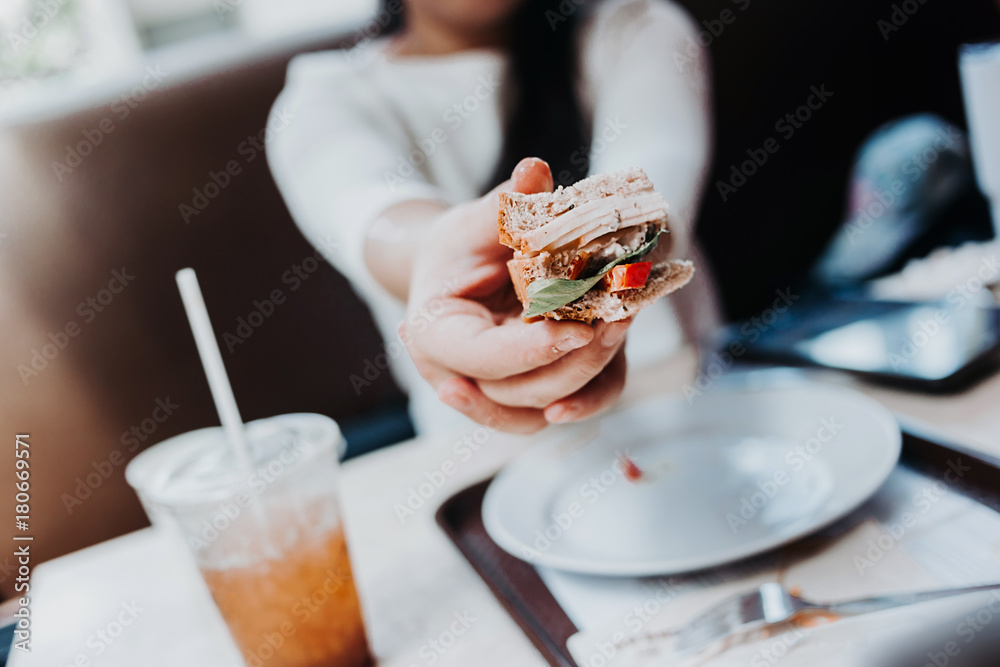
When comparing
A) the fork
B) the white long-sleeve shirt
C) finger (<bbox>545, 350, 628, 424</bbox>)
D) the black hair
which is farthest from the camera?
the black hair

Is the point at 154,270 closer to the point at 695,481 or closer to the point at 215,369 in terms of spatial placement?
the point at 215,369

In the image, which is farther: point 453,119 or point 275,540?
point 453,119

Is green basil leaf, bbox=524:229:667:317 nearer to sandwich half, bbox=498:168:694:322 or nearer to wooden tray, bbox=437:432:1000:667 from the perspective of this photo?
sandwich half, bbox=498:168:694:322

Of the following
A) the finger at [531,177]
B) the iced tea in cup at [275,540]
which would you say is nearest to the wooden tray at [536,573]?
the iced tea in cup at [275,540]

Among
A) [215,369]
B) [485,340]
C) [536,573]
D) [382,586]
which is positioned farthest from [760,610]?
[215,369]

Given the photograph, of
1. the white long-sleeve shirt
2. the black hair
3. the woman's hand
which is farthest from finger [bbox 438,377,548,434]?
the black hair

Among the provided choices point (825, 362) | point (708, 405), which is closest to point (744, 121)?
point (825, 362)

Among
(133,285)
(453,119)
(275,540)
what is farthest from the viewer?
(453,119)
